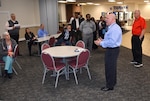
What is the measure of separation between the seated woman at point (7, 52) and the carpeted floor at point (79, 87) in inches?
9.4

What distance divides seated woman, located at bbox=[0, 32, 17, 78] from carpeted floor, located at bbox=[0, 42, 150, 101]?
238 mm

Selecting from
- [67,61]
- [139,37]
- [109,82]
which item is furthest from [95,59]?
[109,82]

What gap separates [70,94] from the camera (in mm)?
3672

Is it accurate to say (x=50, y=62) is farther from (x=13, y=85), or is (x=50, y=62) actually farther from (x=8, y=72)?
(x=8, y=72)

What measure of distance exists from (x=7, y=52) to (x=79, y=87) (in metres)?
2.01

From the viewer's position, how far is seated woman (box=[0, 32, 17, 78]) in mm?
4574

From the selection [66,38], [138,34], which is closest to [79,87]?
[138,34]

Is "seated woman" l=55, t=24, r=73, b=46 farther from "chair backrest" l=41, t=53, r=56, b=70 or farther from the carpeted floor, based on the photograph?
"chair backrest" l=41, t=53, r=56, b=70

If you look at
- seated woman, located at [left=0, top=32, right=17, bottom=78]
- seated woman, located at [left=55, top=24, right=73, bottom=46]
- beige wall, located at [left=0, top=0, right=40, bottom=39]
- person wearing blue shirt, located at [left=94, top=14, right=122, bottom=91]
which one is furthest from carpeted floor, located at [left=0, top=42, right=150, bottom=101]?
beige wall, located at [left=0, top=0, right=40, bottom=39]

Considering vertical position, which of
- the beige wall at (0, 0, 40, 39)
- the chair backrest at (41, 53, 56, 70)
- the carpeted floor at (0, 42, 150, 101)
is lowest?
the carpeted floor at (0, 42, 150, 101)

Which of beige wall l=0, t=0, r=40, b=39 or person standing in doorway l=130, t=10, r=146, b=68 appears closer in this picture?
person standing in doorway l=130, t=10, r=146, b=68

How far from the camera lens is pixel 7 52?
470cm

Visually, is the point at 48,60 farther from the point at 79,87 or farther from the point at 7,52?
the point at 7,52

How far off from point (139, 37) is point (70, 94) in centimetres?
257
